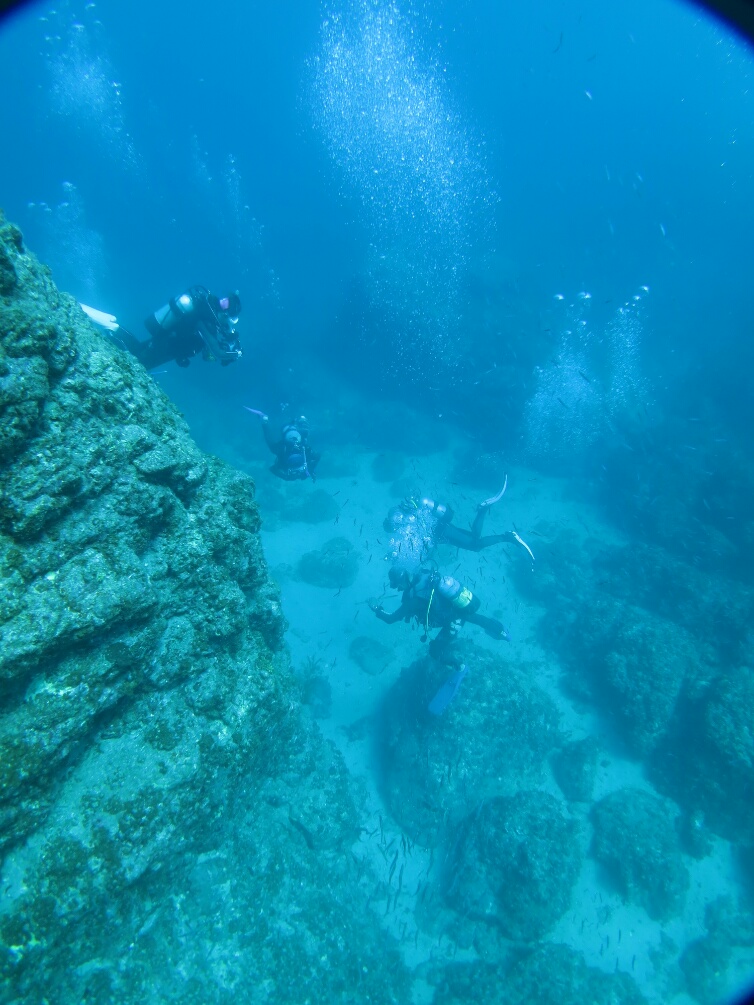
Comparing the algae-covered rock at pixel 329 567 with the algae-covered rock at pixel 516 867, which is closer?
the algae-covered rock at pixel 516 867

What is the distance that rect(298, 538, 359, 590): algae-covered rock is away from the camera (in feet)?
43.3

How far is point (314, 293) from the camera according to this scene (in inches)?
1491

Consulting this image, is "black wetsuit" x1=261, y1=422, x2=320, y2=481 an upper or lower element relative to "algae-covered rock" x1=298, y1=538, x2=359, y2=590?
upper

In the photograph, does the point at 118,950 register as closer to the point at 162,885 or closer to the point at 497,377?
the point at 162,885

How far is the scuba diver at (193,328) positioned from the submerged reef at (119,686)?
345 cm

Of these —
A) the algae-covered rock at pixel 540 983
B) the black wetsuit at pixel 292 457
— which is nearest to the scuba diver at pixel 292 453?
the black wetsuit at pixel 292 457

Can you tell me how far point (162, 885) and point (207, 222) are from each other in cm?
6467

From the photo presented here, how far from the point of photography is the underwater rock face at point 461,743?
8531mm

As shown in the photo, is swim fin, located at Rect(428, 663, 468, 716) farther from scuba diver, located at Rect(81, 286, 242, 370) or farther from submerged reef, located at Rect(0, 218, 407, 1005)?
scuba diver, located at Rect(81, 286, 242, 370)

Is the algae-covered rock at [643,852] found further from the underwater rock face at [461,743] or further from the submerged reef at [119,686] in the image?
the submerged reef at [119,686]

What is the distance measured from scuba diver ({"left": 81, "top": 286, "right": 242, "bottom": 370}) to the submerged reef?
3.45 m

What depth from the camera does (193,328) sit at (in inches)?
290

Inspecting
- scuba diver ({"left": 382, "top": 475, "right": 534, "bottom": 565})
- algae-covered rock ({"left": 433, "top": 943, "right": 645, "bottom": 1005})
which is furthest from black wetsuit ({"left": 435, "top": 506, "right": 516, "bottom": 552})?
algae-covered rock ({"left": 433, "top": 943, "right": 645, "bottom": 1005})

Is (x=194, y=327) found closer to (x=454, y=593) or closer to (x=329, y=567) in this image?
(x=454, y=593)
